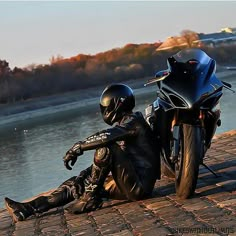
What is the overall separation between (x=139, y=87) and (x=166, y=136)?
47.1 meters

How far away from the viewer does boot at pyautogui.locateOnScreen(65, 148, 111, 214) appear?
3.68 meters

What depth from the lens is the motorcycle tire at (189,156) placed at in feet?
11.5

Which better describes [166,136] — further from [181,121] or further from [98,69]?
[98,69]

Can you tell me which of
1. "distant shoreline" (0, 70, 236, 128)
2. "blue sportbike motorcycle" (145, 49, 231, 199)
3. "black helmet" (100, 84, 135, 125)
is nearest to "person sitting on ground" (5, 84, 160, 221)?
"black helmet" (100, 84, 135, 125)

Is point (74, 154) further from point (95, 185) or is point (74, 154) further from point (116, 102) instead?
point (116, 102)

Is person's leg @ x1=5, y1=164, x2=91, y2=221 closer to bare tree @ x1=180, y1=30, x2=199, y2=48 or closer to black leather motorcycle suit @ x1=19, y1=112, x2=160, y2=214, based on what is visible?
black leather motorcycle suit @ x1=19, y1=112, x2=160, y2=214

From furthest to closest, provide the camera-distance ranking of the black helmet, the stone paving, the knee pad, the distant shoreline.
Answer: the distant shoreline, the black helmet, the knee pad, the stone paving

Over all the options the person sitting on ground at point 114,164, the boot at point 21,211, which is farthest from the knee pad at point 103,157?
the boot at point 21,211

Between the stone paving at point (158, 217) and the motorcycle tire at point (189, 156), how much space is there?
0.49 ft

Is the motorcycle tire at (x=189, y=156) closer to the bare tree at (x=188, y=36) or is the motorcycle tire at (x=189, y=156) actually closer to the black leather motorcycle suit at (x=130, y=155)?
the black leather motorcycle suit at (x=130, y=155)

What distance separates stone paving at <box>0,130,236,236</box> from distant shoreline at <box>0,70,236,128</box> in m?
36.3

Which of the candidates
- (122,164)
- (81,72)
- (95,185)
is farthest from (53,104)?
(122,164)

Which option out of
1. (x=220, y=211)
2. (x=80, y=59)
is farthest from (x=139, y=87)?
(x=220, y=211)

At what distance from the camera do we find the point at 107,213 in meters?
3.83
